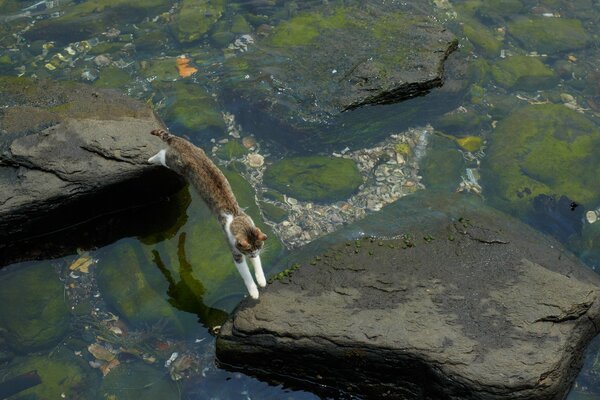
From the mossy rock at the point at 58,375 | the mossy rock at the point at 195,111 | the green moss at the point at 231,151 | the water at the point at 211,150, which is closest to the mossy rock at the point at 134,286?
the water at the point at 211,150

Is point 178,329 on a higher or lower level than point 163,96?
lower

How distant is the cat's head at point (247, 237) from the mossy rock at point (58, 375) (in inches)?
112

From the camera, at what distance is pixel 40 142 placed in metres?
8.53

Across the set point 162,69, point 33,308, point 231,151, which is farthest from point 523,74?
point 33,308

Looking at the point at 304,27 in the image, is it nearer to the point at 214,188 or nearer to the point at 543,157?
the point at 543,157

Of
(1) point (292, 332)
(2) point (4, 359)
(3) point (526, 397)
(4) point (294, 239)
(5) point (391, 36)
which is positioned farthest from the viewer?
(5) point (391, 36)

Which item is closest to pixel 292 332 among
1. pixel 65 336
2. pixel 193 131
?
pixel 65 336

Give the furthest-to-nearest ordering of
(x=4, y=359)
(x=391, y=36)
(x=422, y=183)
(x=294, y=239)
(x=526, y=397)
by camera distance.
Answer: (x=391, y=36) → (x=422, y=183) → (x=294, y=239) → (x=4, y=359) → (x=526, y=397)

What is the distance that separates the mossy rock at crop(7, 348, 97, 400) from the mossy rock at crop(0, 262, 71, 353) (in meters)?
0.21

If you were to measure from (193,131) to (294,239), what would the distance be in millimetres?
2773

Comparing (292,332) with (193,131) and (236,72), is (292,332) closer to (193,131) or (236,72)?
(193,131)

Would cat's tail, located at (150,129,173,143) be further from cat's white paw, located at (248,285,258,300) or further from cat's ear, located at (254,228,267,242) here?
cat's white paw, located at (248,285,258,300)

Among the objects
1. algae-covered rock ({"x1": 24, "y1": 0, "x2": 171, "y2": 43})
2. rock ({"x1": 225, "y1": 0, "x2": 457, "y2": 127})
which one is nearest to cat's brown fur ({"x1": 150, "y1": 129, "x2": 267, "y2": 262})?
rock ({"x1": 225, "y1": 0, "x2": 457, "y2": 127})

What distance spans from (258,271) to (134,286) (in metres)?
2.24
